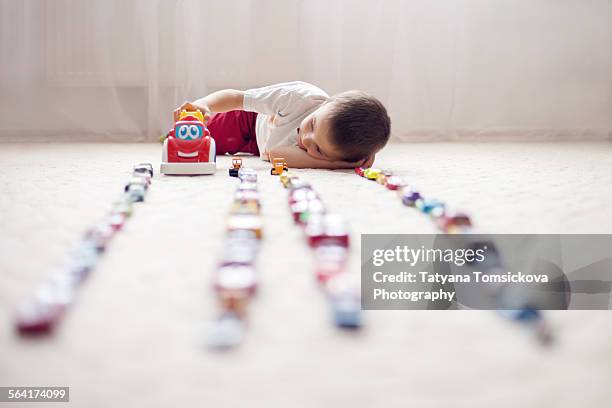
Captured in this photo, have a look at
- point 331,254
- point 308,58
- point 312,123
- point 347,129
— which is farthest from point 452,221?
point 308,58

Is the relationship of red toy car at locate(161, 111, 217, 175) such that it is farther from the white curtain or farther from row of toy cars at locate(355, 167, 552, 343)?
the white curtain

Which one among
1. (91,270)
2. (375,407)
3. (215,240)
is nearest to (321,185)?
(215,240)

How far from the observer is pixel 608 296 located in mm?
540

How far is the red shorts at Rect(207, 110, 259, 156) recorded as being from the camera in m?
1.70

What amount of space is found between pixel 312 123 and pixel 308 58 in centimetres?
96

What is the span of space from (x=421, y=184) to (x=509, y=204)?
0.84 feet

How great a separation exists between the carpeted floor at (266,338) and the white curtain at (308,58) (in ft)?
4.82

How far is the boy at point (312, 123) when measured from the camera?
127 centimetres

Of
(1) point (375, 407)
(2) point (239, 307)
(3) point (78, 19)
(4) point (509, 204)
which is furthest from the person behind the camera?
(3) point (78, 19)

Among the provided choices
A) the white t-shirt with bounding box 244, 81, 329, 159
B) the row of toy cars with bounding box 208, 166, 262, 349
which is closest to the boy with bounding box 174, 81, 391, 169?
the white t-shirt with bounding box 244, 81, 329, 159

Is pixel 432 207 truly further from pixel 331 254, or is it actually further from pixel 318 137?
pixel 318 137

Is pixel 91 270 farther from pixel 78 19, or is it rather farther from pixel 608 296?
pixel 78 19

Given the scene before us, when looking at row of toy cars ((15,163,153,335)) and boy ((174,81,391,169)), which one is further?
boy ((174,81,391,169))

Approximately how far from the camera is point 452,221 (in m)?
0.68
